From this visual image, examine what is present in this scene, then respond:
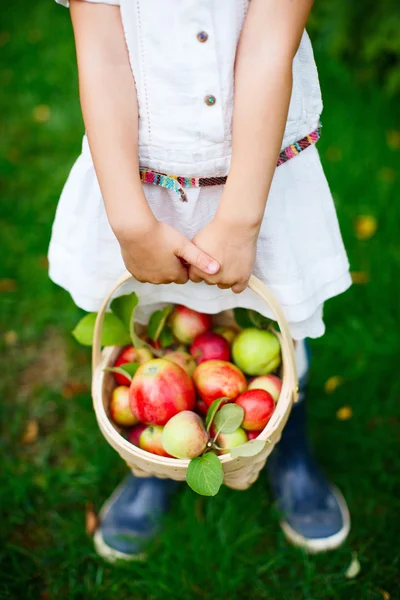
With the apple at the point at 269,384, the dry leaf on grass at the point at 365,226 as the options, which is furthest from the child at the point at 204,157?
the dry leaf on grass at the point at 365,226

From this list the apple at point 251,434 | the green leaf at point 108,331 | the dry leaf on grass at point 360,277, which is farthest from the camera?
the dry leaf on grass at point 360,277

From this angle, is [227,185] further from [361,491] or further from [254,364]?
[361,491]

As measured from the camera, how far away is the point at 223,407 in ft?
3.54

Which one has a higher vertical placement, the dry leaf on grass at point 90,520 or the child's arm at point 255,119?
the child's arm at point 255,119

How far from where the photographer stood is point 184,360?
1237 mm

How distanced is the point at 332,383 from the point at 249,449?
890mm

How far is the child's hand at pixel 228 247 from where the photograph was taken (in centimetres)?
97

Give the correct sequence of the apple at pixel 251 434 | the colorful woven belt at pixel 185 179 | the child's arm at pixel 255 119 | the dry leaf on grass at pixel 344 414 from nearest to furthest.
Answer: the child's arm at pixel 255 119 < the colorful woven belt at pixel 185 179 < the apple at pixel 251 434 < the dry leaf on grass at pixel 344 414

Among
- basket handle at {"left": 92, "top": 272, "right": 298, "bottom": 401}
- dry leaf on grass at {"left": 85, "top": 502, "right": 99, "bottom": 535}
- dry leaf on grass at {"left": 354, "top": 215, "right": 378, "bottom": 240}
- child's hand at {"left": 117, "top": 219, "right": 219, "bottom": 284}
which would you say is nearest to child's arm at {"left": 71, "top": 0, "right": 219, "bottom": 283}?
child's hand at {"left": 117, "top": 219, "right": 219, "bottom": 284}

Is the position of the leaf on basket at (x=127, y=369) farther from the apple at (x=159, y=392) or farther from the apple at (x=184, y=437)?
the apple at (x=184, y=437)

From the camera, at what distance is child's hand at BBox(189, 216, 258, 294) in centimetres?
97

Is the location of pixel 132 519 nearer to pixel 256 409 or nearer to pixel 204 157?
pixel 256 409

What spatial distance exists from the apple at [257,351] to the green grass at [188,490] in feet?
1.63

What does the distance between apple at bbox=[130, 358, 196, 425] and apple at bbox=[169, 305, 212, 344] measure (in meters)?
0.15
